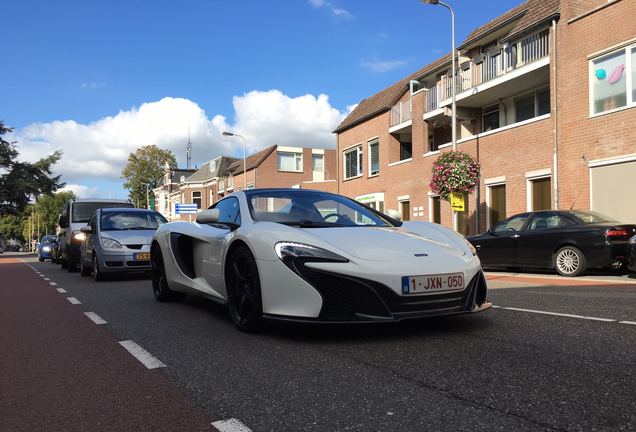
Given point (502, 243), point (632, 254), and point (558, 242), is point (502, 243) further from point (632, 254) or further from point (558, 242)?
point (632, 254)

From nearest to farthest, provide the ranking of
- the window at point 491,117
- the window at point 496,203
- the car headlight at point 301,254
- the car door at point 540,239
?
1. the car headlight at point 301,254
2. the car door at point 540,239
3. the window at point 496,203
4. the window at point 491,117

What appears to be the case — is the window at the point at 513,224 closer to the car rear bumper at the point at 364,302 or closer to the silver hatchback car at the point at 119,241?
the silver hatchback car at the point at 119,241

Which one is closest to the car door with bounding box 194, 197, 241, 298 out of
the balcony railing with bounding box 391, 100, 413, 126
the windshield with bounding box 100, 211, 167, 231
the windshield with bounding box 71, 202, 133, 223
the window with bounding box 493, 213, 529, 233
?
the windshield with bounding box 100, 211, 167, 231

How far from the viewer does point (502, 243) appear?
11.9 meters

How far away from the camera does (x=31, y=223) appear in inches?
4350

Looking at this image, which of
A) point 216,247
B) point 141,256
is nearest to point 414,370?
point 216,247

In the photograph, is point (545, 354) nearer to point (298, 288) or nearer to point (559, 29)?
point (298, 288)

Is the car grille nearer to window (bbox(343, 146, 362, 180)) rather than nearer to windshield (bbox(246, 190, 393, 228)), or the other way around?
windshield (bbox(246, 190, 393, 228))

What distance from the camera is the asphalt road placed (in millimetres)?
2648

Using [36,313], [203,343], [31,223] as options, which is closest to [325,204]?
[203,343]

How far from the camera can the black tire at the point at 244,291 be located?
175 inches

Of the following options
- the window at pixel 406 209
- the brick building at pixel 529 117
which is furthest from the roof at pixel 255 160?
the window at pixel 406 209

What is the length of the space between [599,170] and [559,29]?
4.84m

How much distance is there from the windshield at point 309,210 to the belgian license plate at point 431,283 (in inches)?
43.8
